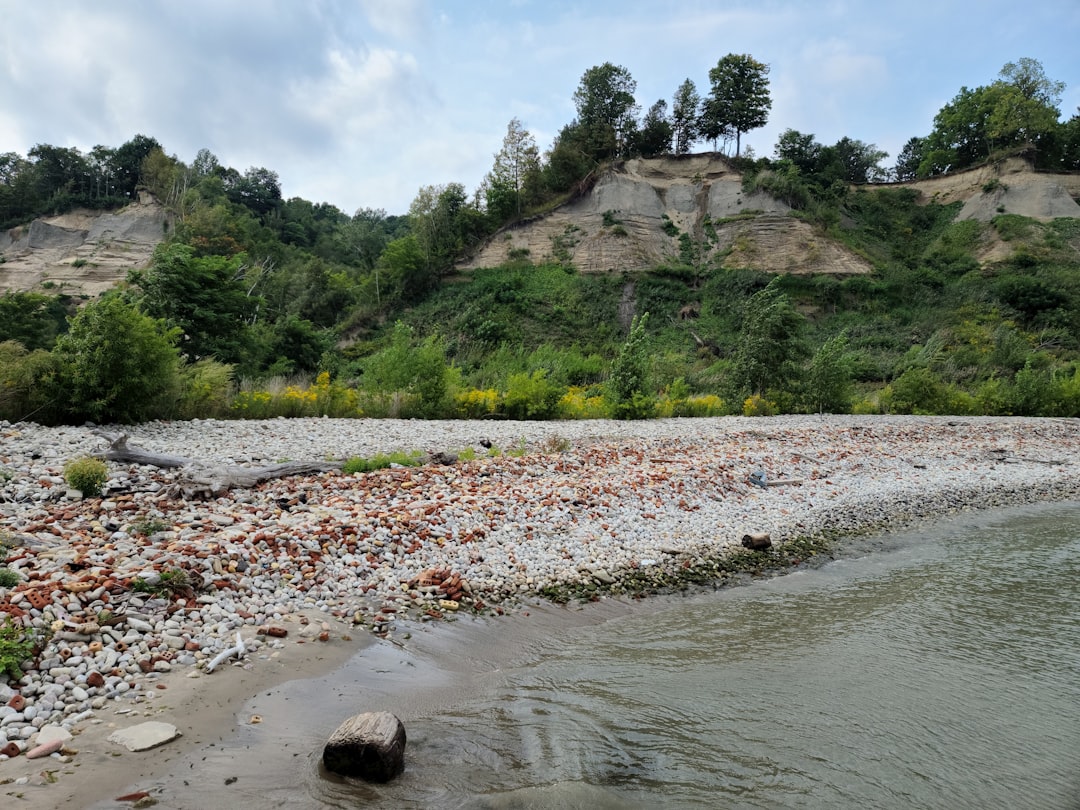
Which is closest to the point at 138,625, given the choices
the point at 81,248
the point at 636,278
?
the point at 636,278

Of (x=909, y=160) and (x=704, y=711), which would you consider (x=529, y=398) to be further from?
(x=909, y=160)

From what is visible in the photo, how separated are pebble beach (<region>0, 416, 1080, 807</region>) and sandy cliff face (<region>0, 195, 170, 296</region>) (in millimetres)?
47660

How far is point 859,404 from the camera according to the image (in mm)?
21250

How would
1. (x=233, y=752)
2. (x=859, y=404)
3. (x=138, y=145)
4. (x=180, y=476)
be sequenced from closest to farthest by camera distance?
1. (x=233, y=752)
2. (x=180, y=476)
3. (x=859, y=404)
4. (x=138, y=145)

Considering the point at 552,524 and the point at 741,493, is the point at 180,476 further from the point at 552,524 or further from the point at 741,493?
the point at 741,493

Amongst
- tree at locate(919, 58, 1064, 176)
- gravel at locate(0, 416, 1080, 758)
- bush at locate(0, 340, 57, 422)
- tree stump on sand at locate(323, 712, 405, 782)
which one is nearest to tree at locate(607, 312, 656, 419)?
gravel at locate(0, 416, 1080, 758)

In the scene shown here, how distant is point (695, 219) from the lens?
49.6 m

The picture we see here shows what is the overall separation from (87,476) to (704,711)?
6.89 metres

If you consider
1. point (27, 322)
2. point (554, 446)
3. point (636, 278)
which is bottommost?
point (554, 446)

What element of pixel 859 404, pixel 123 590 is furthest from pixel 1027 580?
pixel 859 404

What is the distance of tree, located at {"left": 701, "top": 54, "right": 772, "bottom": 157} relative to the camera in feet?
177

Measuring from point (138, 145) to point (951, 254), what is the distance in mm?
81142

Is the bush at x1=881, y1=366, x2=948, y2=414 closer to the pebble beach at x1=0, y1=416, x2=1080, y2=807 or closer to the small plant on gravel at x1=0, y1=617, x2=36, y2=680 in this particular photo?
the pebble beach at x1=0, y1=416, x2=1080, y2=807

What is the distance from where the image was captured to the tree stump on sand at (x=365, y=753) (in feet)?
9.92
